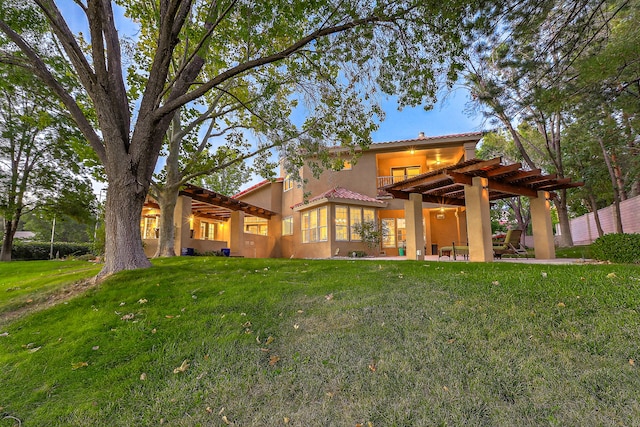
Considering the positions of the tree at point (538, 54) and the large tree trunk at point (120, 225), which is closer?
the tree at point (538, 54)

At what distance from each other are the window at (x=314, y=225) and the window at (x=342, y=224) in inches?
26.0

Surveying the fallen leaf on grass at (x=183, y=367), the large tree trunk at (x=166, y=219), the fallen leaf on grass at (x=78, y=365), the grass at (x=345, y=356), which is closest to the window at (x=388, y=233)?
the large tree trunk at (x=166, y=219)

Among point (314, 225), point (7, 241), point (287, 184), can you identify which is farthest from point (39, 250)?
point (314, 225)

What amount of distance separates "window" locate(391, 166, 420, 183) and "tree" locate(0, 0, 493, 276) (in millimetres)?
10272

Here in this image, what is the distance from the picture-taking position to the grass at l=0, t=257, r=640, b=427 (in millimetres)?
2656

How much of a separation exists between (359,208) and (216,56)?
10.6m

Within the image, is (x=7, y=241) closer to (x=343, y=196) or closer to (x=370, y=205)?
(x=343, y=196)

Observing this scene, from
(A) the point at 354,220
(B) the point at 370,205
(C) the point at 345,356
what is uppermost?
(B) the point at 370,205

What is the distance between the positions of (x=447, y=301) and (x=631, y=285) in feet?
8.50

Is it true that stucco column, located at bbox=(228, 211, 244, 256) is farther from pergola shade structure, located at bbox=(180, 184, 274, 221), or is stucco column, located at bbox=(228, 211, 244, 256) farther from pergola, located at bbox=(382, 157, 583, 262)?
pergola, located at bbox=(382, 157, 583, 262)

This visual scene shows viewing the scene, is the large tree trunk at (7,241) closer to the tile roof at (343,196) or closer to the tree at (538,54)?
the tile roof at (343,196)

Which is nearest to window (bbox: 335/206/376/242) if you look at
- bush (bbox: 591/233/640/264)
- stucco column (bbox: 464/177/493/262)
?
Result: stucco column (bbox: 464/177/493/262)

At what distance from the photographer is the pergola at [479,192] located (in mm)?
8938

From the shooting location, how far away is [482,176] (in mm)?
9172
